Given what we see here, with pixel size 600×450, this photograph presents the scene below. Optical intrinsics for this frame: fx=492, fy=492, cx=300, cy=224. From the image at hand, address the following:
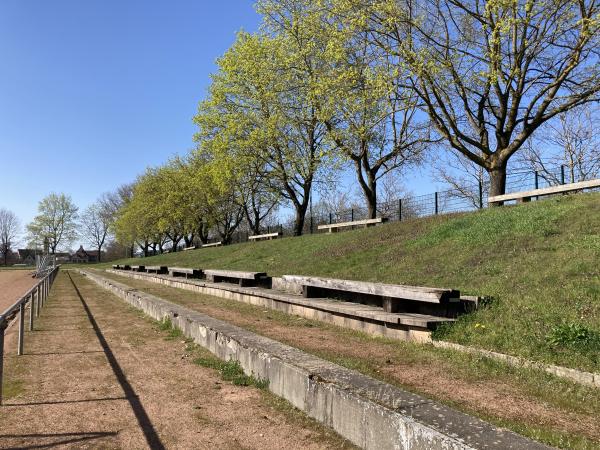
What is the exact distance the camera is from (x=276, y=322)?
8148mm

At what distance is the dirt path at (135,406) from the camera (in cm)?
369

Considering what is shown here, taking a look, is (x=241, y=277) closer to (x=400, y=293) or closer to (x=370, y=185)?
(x=400, y=293)

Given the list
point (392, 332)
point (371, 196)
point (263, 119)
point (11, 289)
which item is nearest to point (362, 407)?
point (392, 332)

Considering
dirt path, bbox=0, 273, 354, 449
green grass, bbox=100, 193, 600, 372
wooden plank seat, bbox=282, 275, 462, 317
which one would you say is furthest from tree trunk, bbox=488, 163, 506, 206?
dirt path, bbox=0, 273, 354, 449

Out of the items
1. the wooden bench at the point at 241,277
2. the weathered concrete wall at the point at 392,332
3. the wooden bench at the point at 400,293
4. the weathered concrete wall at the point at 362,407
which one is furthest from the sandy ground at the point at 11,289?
the weathered concrete wall at the point at 362,407

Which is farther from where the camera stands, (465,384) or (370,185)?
(370,185)

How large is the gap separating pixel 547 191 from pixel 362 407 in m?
11.2

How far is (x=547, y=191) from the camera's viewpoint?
41.5 ft

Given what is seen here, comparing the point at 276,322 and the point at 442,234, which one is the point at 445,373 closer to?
the point at 276,322

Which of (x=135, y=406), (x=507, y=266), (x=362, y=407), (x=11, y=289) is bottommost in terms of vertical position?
(x=11, y=289)

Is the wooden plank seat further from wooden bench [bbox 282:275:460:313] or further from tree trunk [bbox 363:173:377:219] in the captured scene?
tree trunk [bbox 363:173:377:219]

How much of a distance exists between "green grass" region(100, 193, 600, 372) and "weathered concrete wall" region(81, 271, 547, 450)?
6.57 feet

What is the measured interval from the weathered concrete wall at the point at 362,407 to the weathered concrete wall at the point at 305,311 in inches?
74.0

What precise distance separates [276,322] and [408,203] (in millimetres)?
16527
